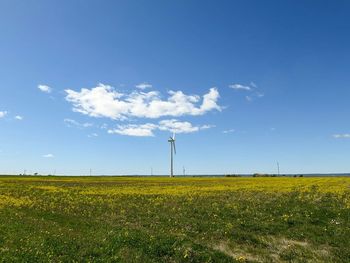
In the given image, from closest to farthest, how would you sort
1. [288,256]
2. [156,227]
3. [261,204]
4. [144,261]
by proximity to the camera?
[144,261], [288,256], [156,227], [261,204]

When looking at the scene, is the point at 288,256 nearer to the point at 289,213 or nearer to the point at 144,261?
the point at 144,261

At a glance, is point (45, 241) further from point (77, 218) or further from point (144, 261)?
point (77, 218)

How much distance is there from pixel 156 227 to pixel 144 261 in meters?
8.32

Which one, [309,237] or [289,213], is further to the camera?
[289,213]

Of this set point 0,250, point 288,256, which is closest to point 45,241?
point 0,250

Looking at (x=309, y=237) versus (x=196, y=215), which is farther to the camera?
(x=196, y=215)

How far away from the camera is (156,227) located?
92.3 ft

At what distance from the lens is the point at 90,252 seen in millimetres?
20797

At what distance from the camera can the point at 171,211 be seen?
36375mm

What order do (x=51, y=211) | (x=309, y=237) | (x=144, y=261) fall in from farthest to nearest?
(x=51, y=211) → (x=309, y=237) → (x=144, y=261)

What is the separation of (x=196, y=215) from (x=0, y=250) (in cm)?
1742

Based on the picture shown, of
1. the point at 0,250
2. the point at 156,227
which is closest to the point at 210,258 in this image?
the point at 156,227

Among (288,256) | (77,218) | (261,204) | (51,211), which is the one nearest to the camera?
(288,256)

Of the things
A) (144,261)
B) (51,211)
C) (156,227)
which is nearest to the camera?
(144,261)
